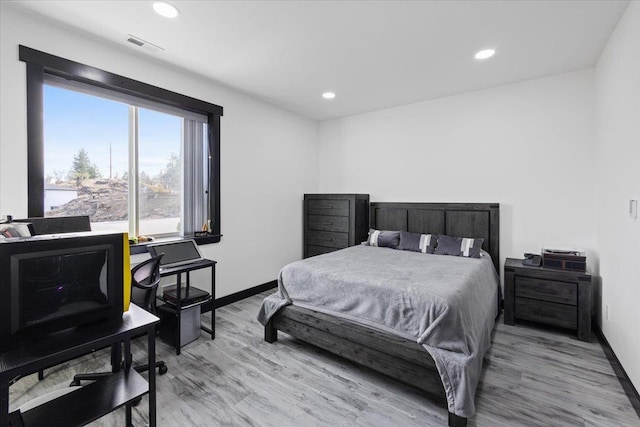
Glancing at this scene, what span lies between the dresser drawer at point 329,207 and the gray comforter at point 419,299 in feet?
4.14

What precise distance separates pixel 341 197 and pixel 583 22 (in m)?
3.05

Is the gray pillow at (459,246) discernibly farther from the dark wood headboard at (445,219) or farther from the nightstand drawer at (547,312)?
the nightstand drawer at (547,312)

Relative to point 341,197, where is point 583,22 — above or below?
above

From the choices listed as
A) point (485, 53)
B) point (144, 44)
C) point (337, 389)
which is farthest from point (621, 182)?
point (144, 44)

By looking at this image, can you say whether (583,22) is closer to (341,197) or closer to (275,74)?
(275,74)

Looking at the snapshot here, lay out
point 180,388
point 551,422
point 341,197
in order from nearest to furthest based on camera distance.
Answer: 1. point 551,422
2. point 180,388
3. point 341,197

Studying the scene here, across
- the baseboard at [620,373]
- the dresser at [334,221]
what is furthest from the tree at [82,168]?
the baseboard at [620,373]

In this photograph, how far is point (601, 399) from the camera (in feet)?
6.40

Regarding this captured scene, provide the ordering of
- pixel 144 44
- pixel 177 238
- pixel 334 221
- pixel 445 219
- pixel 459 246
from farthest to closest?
pixel 334 221 → pixel 445 219 → pixel 459 246 → pixel 177 238 → pixel 144 44

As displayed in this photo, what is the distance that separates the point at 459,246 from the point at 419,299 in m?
1.76

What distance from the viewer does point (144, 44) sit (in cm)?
262

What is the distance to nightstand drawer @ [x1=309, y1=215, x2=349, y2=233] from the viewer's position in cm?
442

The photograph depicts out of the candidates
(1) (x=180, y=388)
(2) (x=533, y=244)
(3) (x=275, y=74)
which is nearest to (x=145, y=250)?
(1) (x=180, y=388)

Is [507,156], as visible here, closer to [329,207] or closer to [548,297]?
[548,297]
